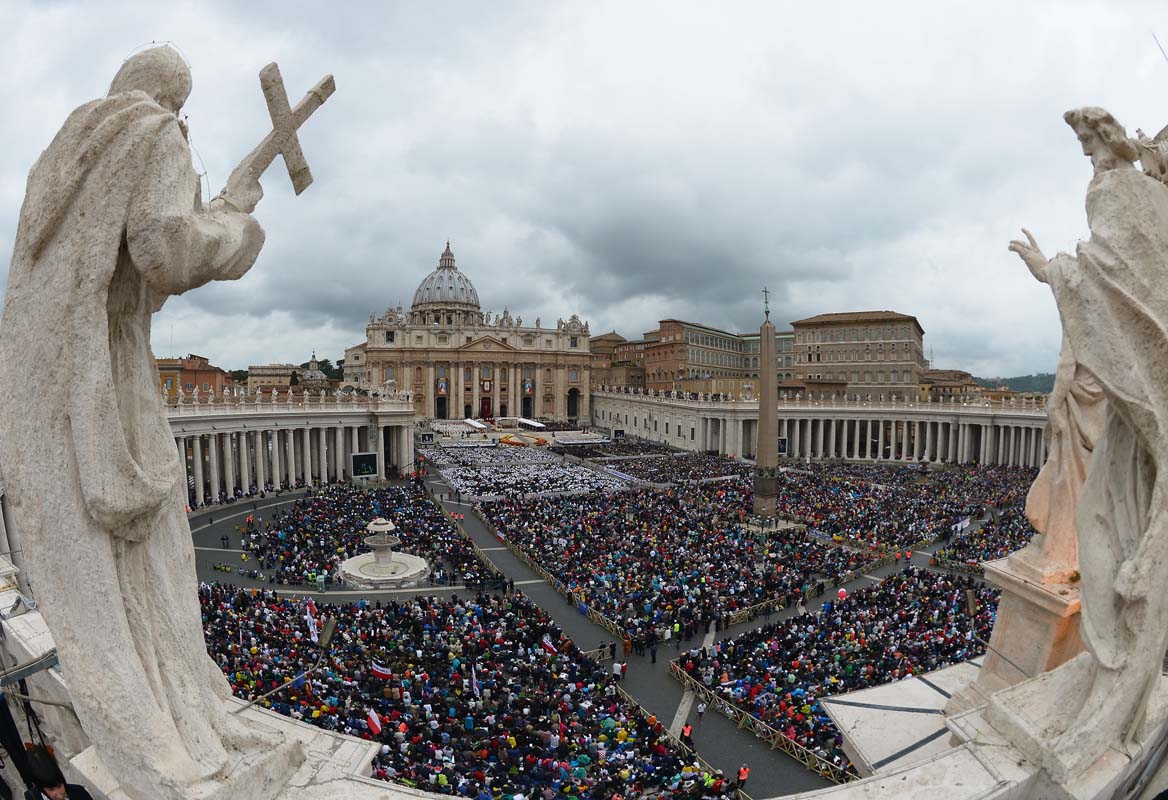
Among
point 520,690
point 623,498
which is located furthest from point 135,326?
point 623,498

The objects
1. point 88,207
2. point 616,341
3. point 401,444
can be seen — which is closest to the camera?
point 88,207

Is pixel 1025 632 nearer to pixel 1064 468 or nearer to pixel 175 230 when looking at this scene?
pixel 1064 468

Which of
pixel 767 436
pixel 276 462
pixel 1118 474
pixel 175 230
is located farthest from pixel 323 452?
pixel 1118 474

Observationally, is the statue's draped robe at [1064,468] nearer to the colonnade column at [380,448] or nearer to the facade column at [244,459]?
the facade column at [244,459]

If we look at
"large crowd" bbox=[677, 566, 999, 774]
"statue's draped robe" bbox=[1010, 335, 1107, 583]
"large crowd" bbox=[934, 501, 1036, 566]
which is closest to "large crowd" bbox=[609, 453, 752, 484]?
"large crowd" bbox=[934, 501, 1036, 566]

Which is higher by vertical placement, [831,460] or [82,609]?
[82,609]

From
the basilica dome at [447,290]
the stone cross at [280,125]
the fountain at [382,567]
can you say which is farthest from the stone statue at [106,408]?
the basilica dome at [447,290]

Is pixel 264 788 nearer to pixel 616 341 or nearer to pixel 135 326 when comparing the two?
pixel 135 326
